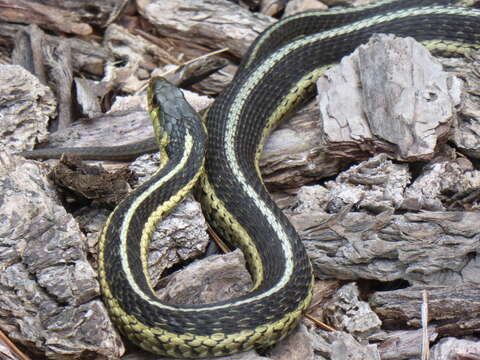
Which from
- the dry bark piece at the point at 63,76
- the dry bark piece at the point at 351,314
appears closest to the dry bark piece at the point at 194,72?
the dry bark piece at the point at 63,76

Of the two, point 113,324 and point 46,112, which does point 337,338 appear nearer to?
point 113,324

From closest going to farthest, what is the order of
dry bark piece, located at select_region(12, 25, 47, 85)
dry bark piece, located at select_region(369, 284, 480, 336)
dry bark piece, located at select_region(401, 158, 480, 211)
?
dry bark piece, located at select_region(369, 284, 480, 336) → dry bark piece, located at select_region(401, 158, 480, 211) → dry bark piece, located at select_region(12, 25, 47, 85)

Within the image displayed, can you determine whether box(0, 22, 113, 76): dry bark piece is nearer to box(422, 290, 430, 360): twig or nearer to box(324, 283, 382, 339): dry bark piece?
box(324, 283, 382, 339): dry bark piece

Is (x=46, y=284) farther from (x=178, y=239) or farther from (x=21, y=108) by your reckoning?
(x=21, y=108)

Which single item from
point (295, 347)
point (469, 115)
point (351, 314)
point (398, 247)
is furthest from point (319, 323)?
point (469, 115)

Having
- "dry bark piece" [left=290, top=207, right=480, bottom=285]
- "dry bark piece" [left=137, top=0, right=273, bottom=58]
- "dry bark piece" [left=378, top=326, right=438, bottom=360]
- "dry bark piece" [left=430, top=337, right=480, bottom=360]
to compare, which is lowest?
"dry bark piece" [left=378, top=326, right=438, bottom=360]

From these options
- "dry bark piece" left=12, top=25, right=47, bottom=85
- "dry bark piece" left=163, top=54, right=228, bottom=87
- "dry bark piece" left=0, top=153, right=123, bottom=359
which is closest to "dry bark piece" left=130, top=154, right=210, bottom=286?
"dry bark piece" left=0, top=153, right=123, bottom=359

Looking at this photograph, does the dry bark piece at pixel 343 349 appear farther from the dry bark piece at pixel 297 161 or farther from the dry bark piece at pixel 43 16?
the dry bark piece at pixel 43 16
